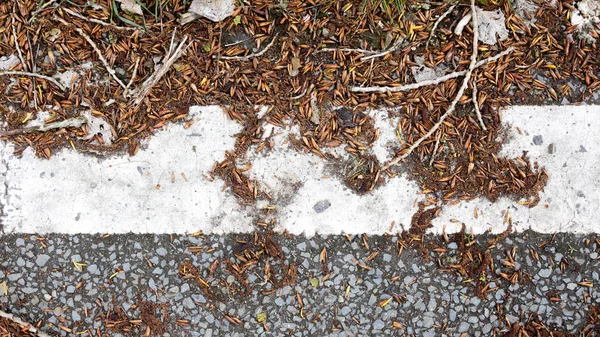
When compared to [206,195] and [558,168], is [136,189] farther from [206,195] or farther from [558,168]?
[558,168]

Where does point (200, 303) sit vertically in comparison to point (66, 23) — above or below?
below

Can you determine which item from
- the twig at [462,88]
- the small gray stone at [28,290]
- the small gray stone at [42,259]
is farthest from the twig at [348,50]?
the small gray stone at [28,290]

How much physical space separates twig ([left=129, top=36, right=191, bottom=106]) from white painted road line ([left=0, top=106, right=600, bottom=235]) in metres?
0.25

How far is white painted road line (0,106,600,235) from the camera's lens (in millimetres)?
3104

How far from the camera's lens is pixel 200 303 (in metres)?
3.10

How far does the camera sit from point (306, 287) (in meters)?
3.11

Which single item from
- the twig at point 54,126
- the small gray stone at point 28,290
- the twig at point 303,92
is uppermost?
the twig at point 303,92

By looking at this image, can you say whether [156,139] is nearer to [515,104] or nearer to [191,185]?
[191,185]

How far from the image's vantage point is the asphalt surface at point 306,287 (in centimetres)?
309

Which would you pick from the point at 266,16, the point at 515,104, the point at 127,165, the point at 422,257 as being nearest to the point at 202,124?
the point at 127,165

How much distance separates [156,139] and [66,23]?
830 millimetres

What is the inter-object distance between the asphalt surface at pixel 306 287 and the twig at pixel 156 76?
81 centimetres

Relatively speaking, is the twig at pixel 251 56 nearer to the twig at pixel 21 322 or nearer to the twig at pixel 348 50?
the twig at pixel 348 50

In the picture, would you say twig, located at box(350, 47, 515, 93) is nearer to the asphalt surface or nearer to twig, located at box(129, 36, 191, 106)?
the asphalt surface
